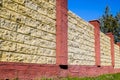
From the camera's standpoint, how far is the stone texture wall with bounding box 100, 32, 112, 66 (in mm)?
17461

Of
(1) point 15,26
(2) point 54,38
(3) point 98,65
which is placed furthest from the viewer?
(3) point 98,65

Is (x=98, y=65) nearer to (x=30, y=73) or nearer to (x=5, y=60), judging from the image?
(x=30, y=73)

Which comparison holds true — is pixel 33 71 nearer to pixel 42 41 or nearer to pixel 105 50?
pixel 42 41

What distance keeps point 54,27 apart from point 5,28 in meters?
3.02

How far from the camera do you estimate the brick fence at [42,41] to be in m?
6.78

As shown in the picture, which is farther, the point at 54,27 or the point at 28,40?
the point at 54,27

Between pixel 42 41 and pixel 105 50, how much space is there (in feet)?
35.6

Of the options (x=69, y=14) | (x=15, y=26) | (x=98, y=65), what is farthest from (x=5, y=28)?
(x=98, y=65)

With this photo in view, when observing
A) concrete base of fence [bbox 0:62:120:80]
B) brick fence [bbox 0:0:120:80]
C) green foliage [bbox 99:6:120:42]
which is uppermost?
green foliage [bbox 99:6:120:42]

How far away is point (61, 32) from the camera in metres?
9.80

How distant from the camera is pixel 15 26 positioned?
7074mm

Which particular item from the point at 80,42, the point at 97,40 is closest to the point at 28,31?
the point at 80,42

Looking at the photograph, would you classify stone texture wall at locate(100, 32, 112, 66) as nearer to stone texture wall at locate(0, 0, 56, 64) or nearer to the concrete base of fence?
the concrete base of fence

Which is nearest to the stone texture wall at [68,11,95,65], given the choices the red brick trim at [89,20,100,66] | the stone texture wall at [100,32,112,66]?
the red brick trim at [89,20,100,66]
